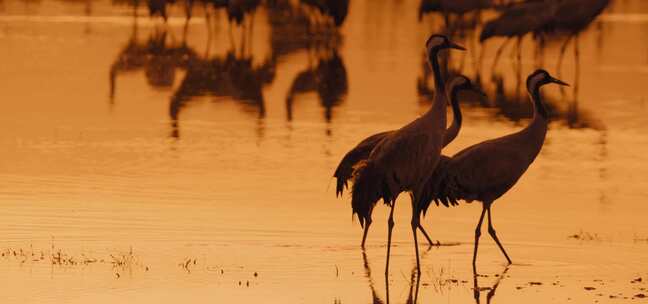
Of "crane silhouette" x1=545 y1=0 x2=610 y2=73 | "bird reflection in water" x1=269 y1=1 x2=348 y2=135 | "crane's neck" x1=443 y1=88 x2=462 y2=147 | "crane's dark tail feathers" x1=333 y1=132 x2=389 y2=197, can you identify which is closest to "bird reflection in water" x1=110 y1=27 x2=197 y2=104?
"bird reflection in water" x1=269 y1=1 x2=348 y2=135

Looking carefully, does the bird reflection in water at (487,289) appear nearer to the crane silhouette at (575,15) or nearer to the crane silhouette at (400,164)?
the crane silhouette at (400,164)

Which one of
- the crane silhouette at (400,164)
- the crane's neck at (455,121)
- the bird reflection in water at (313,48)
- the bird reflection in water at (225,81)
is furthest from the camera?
the bird reflection in water at (313,48)

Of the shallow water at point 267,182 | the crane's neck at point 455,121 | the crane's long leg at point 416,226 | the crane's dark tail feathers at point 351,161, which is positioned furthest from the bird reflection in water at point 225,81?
the crane's long leg at point 416,226

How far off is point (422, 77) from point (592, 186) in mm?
9687

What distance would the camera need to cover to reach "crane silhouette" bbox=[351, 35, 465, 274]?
33.4 ft

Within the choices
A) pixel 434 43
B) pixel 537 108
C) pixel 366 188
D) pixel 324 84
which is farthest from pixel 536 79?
pixel 324 84

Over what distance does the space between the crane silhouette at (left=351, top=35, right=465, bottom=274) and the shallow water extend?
38cm

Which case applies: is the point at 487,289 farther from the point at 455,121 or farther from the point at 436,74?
the point at 455,121

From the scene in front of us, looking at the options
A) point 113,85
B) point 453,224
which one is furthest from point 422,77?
point 453,224

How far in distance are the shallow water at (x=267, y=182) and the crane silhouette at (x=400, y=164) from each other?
384 millimetres

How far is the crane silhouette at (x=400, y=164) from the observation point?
1019 cm

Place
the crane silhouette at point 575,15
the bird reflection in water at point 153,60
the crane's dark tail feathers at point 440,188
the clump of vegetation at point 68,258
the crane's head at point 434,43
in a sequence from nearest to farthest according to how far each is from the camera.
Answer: the clump of vegetation at point 68,258, the crane's dark tail feathers at point 440,188, the crane's head at point 434,43, the bird reflection in water at point 153,60, the crane silhouette at point 575,15

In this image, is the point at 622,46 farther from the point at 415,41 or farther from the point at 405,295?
the point at 405,295

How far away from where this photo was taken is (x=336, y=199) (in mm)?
12516
